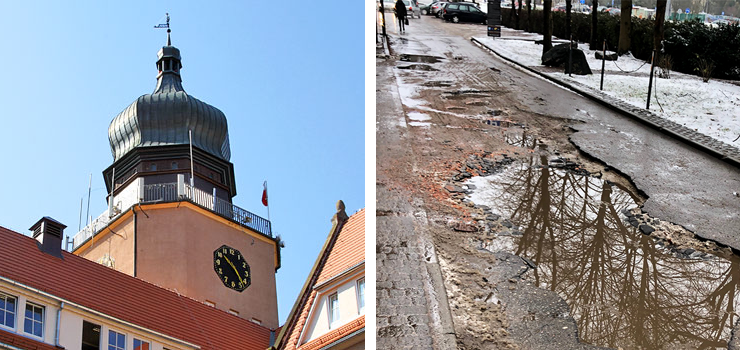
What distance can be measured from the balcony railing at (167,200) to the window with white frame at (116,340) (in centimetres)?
554

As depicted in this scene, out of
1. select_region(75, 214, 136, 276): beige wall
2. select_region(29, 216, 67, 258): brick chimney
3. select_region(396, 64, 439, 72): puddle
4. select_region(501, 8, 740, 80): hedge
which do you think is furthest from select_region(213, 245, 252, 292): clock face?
select_region(501, 8, 740, 80): hedge

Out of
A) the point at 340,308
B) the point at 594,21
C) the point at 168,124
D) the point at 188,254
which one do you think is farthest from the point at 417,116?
the point at 168,124

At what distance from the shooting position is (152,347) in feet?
41.0

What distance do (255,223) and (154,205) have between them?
2.13 m

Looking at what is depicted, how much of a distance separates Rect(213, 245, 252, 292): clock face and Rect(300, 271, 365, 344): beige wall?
714cm

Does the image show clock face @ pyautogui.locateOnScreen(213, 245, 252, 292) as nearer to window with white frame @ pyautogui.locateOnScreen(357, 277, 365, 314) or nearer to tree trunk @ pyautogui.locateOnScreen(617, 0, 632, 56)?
window with white frame @ pyautogui.locateOnScreen(357, 277, 365, 314)

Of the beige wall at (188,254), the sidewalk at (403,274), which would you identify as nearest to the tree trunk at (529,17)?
the sidewalk at (403,274)

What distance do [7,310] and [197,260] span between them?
6.05m

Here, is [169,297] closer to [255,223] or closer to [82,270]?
[82,270]

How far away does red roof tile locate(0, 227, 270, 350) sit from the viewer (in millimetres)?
12211

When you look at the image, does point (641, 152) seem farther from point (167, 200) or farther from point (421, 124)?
point (167, 200)

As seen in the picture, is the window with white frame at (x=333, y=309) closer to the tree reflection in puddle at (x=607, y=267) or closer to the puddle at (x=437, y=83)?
the puddle at (x=437, y=83)

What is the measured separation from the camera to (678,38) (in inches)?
354

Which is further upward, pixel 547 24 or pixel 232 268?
pixel 547 24
